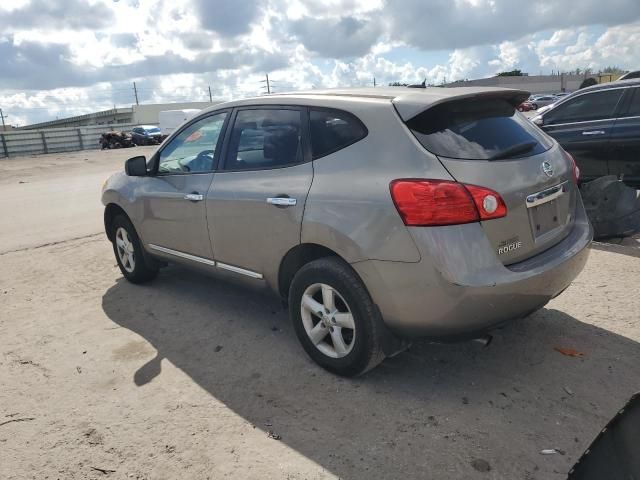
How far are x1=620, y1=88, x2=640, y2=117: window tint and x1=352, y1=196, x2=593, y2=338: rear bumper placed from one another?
4994mm

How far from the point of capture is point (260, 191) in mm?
3605

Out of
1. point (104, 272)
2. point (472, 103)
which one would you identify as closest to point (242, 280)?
point (472, 103)

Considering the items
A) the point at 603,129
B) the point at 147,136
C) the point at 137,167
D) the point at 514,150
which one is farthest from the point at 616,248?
the point at 147,136

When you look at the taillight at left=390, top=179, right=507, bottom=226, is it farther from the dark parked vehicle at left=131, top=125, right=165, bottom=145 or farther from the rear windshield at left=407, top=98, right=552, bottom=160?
the dark parked vehicle at left=131, top=125, right=165, bottom=145

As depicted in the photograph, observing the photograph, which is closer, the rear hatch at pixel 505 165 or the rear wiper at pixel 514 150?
the rear hatch at pixel 505 165

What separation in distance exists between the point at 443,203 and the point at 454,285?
0.42 meters

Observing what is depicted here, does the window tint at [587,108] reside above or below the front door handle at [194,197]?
above

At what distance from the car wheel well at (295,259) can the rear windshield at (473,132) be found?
89 cm

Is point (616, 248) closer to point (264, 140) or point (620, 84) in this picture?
point (620, 84)

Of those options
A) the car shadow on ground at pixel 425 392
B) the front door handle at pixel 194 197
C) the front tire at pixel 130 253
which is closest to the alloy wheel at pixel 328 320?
the car shadow on ground at pixel 425 392

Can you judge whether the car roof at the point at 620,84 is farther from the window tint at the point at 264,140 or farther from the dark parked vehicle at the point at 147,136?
the dark parked vehicle at the point at 147,136

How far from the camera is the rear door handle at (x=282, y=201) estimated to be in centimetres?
336

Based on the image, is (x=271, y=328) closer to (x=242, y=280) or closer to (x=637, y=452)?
(x=242, y=280)

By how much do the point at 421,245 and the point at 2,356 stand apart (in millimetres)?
3248
